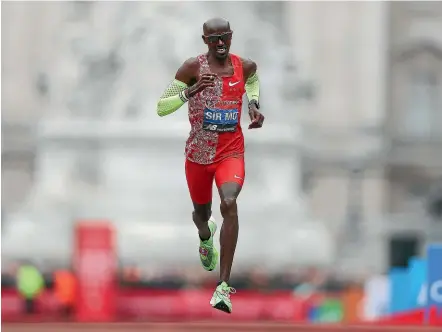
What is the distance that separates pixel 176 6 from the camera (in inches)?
1761

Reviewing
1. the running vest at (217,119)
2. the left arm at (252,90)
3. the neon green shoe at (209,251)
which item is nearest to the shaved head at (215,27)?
the running vest at (217,119)

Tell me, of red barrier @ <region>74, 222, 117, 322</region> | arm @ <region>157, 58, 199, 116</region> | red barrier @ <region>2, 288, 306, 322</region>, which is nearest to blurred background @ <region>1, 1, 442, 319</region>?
red barrier @ <region>2, 288, 306, 322</region>

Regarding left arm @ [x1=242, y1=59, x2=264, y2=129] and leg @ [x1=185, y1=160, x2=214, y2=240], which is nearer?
left arm @ [x1=242, y1=59, x2=264, y2=129]

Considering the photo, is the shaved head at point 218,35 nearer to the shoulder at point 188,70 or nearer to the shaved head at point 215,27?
the shaved head at point 215,27

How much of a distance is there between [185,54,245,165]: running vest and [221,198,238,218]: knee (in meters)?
0.24

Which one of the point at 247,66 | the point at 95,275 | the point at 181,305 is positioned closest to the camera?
the point at 247,66

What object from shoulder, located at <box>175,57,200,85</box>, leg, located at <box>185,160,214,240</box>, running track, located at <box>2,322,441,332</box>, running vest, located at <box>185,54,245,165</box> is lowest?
running track, located at <box>2,322,441,332</box>

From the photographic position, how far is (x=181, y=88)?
32.6 feet

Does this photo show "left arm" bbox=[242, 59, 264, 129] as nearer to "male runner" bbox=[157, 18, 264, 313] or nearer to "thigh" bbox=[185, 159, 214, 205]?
"male runner" bbox=[157, 18, 264, 313]

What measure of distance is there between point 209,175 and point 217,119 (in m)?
0.39

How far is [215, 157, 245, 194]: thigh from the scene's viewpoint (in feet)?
32.4

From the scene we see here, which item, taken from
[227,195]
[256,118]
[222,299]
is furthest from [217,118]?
[222,299]

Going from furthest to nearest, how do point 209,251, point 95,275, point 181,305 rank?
point 181,305
point 95,275
point 209,251

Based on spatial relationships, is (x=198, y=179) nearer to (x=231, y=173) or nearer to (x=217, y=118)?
(x=231, y=173)
